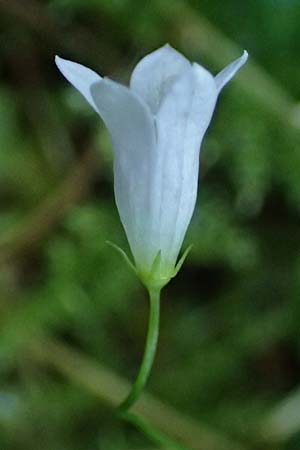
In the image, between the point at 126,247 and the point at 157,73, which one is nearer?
the point at 157,73

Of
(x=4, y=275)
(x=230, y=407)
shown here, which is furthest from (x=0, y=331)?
(x=230, y=407)

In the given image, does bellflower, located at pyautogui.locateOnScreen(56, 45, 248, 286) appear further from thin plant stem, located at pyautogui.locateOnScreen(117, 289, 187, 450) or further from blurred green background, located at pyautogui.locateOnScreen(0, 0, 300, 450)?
blurred green background, located at pyautogui.locateOnScreen(0, 0, 300, 450)

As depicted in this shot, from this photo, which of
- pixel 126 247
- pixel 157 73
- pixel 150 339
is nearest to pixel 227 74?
pixel 157 73

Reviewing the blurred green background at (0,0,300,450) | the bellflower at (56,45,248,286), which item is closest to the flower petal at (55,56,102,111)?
the bellflower at (56,45,248,286)

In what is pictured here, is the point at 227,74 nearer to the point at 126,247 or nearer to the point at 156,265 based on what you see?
the point at 156,265

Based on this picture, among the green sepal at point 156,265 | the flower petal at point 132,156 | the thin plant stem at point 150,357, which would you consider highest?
the flower petal at point 132,156

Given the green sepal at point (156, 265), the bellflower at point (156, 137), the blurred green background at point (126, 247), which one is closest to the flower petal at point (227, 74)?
the bellflower at point (156, 137)

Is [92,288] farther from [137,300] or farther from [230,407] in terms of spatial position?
[230,407]

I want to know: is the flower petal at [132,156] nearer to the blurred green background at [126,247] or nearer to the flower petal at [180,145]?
the flower petal at [180,145]
